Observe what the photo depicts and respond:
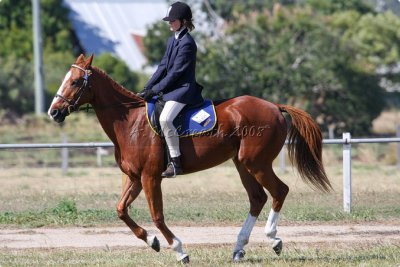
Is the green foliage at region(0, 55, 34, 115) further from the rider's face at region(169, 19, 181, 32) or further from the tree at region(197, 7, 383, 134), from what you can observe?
the rider's face at region(169, 19, 181, 32)

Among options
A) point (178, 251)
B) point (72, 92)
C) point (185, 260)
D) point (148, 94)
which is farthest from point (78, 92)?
point (185, 260)

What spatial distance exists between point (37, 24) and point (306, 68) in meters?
10.6

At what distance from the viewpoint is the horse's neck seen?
9.64 m

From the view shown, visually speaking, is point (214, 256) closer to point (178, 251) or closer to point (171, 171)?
point (178, 251)

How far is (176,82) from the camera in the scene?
958 cm

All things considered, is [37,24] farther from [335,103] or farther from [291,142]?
[291,142]

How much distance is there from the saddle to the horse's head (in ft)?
2.56

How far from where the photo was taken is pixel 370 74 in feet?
121

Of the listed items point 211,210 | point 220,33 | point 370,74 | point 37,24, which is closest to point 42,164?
point 37,24

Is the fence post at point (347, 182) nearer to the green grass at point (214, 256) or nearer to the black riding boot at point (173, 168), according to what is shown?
the green grass at point (214, 256)

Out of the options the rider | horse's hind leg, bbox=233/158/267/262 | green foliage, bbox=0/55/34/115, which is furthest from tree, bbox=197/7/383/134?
the rider

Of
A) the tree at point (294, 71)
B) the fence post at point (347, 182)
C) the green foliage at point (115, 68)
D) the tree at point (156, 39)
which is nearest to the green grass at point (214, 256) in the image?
the fence post at point (347, 182)

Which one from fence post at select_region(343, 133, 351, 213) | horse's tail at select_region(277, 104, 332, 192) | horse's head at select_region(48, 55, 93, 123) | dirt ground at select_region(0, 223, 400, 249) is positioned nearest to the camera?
horse's head at select_region(48, 55, 93, 123)

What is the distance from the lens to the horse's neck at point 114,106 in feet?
31.6
